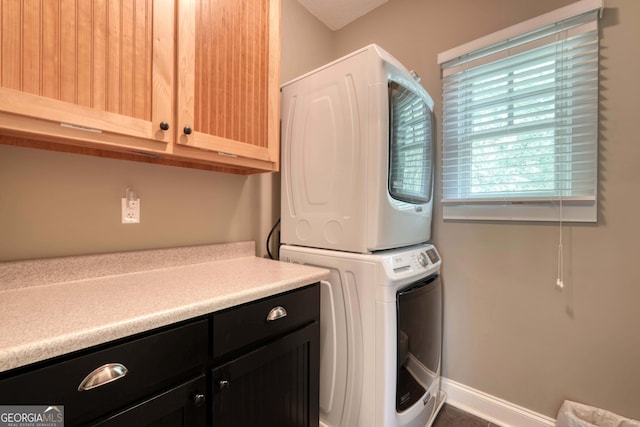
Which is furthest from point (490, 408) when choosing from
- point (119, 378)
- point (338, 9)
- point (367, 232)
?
point (338, 9)

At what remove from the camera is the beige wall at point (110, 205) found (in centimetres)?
98

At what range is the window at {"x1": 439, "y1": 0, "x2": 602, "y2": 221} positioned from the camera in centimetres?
134

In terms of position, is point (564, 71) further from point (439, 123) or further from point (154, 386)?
point (154, 386)

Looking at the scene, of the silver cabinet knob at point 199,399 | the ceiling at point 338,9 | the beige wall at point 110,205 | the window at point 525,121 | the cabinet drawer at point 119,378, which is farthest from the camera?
the ceiling at point 338,9

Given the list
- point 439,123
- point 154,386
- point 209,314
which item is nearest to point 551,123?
point 439,123

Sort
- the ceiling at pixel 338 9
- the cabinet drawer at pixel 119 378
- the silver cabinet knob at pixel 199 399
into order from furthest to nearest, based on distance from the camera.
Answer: the ceiling at pixel 338 9 → the silver cabinet knob at pixel 199 399 → the cabinet drawer at pixel 119 378

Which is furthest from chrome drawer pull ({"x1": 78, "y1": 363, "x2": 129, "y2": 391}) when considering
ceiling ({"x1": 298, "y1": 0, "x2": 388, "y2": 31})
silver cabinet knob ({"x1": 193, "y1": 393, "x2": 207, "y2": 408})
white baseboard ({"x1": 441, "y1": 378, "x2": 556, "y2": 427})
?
ceiling ({"x1": 298, "y1": 0, "x2": 388, "y2": 31})

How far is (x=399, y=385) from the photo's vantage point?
123cm

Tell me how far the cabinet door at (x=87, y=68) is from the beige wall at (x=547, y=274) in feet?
5.27

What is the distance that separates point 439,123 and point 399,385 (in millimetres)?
1545

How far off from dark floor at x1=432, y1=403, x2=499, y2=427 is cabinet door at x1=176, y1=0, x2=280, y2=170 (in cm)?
174

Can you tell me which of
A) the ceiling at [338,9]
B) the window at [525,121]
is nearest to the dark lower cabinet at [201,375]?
the window at [525,121]

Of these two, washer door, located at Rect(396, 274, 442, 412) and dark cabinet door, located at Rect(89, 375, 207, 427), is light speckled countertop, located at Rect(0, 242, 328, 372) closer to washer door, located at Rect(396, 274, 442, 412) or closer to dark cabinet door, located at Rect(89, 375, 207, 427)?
dark cabinet door, located at Rect(89, 375, 207, 427)

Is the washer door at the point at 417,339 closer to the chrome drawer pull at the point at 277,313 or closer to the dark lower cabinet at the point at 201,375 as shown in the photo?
the dark lower cabinet at the point at 201,375
